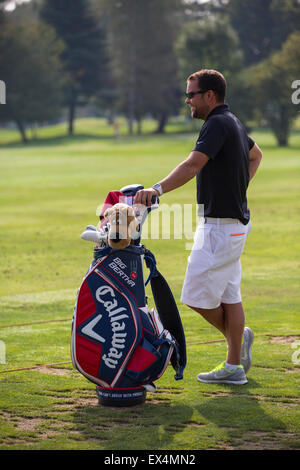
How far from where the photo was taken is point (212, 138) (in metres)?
4.84

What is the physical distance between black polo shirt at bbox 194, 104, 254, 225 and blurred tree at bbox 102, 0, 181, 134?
6916 centimetres

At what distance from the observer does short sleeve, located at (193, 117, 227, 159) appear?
4.81 meters

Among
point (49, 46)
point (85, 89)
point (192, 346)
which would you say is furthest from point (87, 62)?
point (192, 346)

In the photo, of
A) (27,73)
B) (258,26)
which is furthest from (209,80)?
(258,26)

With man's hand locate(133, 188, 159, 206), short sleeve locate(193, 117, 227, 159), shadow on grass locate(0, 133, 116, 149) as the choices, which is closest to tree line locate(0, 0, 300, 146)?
shadow on grass locate(0, 133, 116, 149)

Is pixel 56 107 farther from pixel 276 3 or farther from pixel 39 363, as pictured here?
pixel 39 363

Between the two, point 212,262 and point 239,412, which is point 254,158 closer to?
point 212,262

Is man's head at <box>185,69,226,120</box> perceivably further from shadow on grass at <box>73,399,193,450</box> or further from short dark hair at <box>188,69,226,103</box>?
shadow on grass at <box>73,399,193,450</box>

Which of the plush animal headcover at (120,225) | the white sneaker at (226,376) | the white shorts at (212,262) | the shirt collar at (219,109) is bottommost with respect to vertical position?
the white sneaker at (226,376)

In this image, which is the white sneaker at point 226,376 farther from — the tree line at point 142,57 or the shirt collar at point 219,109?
the tree line at point 142,57

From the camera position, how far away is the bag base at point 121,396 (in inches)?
184

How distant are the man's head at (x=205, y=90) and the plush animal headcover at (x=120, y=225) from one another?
0.96 meters

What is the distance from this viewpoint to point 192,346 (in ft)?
21.2

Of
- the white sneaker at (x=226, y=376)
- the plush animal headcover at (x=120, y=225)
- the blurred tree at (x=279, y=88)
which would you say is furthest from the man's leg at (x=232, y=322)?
the blurred tree at (x=279, y=88)
